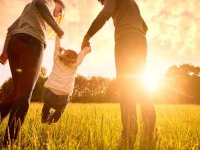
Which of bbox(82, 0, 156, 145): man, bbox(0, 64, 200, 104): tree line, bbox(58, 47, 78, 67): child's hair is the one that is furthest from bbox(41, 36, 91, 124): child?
bbox(0, 64, 200, 104): tree line

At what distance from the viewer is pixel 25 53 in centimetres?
257

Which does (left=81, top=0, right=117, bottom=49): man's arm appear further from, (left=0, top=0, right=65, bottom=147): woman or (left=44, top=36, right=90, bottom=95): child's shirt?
(left=44, top=36, right=90, bottom=95): child's shirt

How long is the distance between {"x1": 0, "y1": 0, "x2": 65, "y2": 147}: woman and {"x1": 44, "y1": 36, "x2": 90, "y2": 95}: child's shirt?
108cm

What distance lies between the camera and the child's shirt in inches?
156

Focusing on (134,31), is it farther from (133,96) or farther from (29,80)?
(29,80)

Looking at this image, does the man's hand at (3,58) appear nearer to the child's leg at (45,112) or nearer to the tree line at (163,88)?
the child's leg at (45,112)

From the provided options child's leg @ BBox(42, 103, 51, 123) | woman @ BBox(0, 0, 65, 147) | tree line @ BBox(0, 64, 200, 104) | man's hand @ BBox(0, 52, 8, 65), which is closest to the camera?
woman @ BBox(0, 0, 65, 147)

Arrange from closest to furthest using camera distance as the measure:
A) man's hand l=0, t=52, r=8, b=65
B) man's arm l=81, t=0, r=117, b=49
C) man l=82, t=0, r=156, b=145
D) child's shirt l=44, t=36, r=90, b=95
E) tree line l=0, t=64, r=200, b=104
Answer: man l=82, t=0, r=156, b=145, man's arm l=81, t=0, r=117, b=49, man's hand l=0, t=52, r=8, b=65, child's shirt l=44, t=36, r=90, b=95, tree line l=0, t=64, r=200, b=104

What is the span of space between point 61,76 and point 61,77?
0.06 feet

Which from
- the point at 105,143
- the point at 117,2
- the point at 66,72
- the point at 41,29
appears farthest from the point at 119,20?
the point at 105,143

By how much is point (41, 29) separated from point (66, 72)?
1.29m

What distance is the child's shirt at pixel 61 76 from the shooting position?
395 centimetres

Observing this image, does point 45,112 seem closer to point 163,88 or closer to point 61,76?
point 61,76

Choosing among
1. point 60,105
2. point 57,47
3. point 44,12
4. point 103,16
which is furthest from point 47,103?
point 103,16
